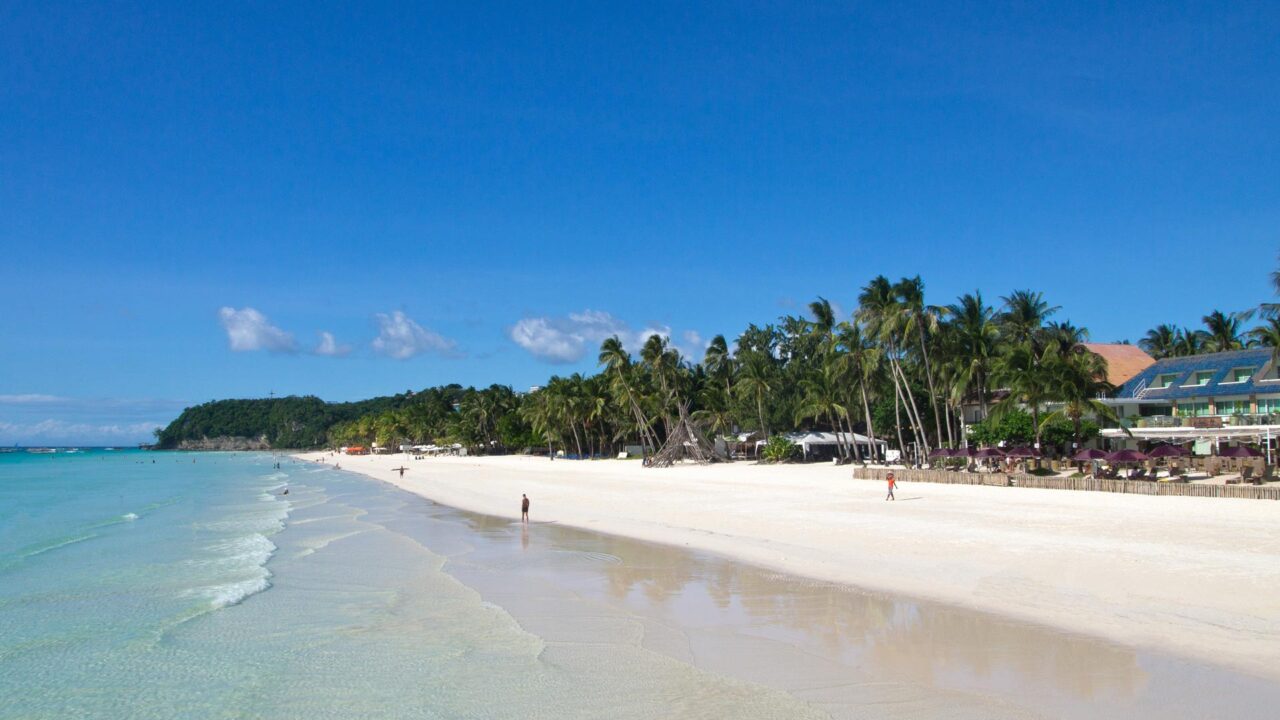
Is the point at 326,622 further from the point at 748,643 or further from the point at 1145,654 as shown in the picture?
the point at 1145,654

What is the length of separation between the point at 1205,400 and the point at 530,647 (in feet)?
135

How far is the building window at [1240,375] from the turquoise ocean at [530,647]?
34.5 m

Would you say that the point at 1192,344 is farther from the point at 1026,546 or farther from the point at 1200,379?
the point at 1026,546

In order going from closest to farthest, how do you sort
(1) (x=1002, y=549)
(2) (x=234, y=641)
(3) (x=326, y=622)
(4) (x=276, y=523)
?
(2) (x=234, y=641) < (3) (x=326, y=622) < (1) (x=1002, y=549) < (4) (x=276, y=523)

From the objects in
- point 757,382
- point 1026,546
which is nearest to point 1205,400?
point 757,382

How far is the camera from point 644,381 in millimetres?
64438

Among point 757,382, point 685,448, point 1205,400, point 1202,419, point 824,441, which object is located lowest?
point 685,448

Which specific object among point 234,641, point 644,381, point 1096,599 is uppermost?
point 644,381

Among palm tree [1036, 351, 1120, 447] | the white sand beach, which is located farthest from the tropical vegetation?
the white sand beach

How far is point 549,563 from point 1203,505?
1661 centimetres

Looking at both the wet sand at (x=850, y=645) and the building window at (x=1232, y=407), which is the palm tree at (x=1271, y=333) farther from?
the wet sand at (x=850, y=645)

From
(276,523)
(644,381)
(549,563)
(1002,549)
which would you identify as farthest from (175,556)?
(644,381)

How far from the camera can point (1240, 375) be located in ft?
130

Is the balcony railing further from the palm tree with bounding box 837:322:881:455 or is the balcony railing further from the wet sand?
the wet sand
